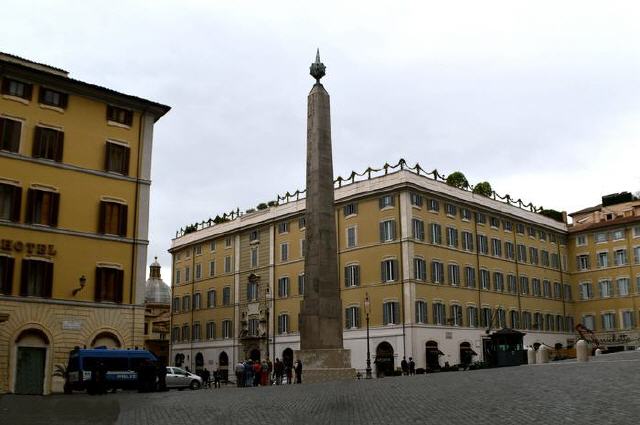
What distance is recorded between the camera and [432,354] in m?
47.1

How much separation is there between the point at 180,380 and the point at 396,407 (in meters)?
26.2

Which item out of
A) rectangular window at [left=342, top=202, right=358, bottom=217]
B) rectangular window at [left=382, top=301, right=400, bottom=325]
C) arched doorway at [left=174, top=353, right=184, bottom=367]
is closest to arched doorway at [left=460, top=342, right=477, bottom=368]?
rectangular window at [left=382, top=301, right=400, bottom=325]

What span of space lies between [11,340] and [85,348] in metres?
3.00

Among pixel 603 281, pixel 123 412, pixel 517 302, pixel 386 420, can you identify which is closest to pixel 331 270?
pixel 123 412

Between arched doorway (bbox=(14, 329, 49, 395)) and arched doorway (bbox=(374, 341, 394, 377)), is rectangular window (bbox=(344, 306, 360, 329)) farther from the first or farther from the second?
arched doorway (bbox=(14, 329, 49, 395))

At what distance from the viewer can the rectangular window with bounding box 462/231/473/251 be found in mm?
53469

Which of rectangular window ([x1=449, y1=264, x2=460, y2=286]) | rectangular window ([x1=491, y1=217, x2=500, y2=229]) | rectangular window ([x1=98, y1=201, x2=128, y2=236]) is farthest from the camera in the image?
rectangular window ([x1=491, y1=217, x2=500, y2=229])

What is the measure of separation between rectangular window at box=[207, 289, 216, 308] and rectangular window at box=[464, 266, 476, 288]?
2389 centimetres

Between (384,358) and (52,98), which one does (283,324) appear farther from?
(52,98)

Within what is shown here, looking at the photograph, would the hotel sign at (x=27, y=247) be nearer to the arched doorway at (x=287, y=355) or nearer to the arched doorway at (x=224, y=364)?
the arched doorway at (x=287, y=355)

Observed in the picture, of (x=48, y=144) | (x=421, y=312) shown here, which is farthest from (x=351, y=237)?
(x=48, y=144)

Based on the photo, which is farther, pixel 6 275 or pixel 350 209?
pixel 350 209

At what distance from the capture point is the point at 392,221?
48.8 m

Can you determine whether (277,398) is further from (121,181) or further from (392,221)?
(392,221)
